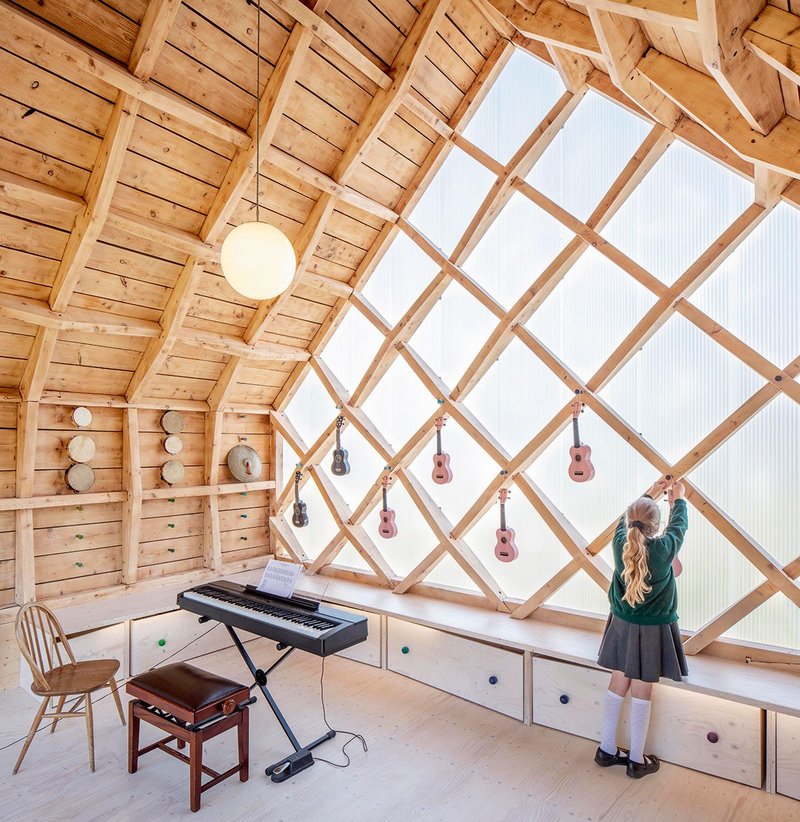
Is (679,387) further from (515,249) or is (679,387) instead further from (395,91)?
(395,91)

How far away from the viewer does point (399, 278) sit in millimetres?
4508

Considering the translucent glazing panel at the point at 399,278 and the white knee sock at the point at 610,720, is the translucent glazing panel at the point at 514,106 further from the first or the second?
the white knee sock at the point at 610,720

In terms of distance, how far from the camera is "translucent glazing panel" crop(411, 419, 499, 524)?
409 cm

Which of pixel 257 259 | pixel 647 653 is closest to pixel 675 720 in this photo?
pixel 647 653

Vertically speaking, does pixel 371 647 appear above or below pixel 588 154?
below

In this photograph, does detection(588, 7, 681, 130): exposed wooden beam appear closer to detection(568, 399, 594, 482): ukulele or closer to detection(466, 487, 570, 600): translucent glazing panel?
detection(568, 399, 594, 482): ukulele

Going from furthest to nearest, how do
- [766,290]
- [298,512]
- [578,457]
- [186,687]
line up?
[298,512] → [578,457] → [766,290] → [186,687]

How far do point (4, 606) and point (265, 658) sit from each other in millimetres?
1805

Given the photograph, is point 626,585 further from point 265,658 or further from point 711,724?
point 265,658

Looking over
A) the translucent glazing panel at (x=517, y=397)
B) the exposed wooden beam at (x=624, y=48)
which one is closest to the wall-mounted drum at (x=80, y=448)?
the translucent glazing panel at (x=517, y=397)

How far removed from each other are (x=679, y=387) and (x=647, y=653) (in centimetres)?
145

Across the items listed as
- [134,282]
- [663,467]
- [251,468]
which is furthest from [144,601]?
[663,467]

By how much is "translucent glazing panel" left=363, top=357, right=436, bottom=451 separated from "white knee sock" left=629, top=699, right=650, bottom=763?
2286 mm

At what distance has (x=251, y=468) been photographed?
5.05m
